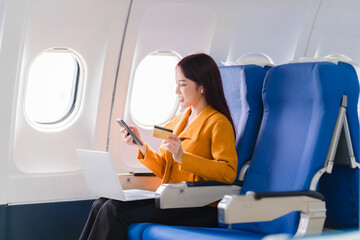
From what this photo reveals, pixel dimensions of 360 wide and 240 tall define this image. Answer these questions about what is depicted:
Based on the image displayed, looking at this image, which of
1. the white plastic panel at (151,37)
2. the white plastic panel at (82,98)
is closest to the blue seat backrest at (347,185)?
the white plastic panel at (151,37)

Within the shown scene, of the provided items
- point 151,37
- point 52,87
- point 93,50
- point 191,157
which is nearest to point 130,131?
point 191,157

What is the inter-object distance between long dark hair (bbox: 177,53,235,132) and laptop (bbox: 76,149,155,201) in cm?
74

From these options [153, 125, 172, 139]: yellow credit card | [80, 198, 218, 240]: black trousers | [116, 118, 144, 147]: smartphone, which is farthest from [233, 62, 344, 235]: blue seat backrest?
[116, 118, 144, 147]: smartphone

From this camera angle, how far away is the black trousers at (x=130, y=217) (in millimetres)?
3457

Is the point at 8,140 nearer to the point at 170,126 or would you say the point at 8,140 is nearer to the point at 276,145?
the point at 170,126

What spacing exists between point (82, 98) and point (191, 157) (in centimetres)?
143

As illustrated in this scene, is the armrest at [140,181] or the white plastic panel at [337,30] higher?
the white plastic panel at [337,30]

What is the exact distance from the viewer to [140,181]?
4078 mm

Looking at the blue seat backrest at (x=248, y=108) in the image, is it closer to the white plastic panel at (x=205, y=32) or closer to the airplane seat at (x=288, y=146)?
the airplane seat at (x=288, y=146)

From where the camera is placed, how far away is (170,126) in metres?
4.09

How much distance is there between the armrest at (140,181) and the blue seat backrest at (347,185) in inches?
48.5

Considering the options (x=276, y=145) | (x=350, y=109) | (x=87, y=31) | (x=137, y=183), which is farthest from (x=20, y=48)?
(x=350, y=109)

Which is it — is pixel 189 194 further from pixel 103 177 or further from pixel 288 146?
pixel 288 146

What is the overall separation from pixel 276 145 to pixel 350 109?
51 cm
